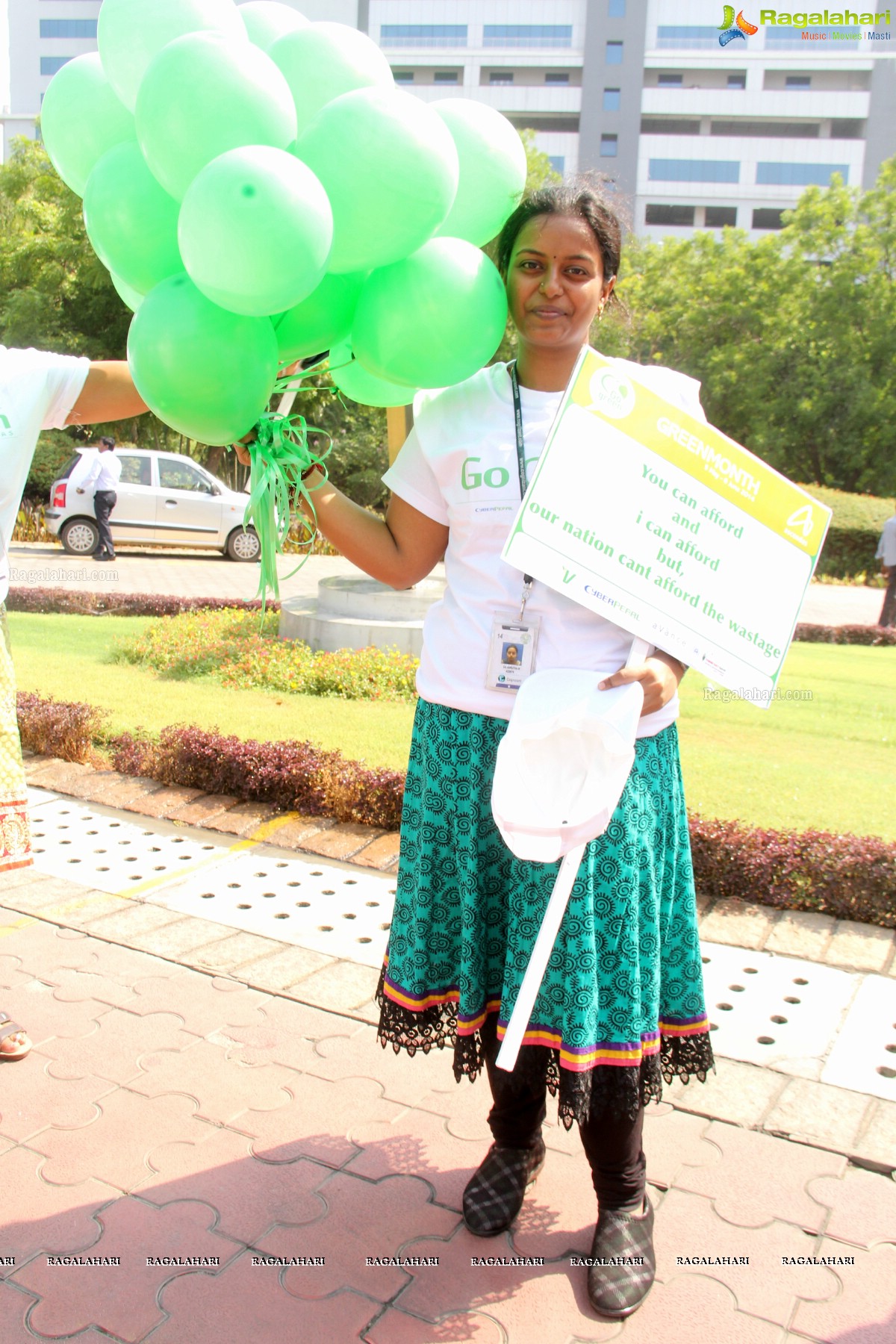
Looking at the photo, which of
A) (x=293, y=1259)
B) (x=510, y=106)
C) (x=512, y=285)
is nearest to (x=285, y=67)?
(x=512, y=285)

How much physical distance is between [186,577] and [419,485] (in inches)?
494

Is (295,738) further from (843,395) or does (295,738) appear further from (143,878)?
(843,395)

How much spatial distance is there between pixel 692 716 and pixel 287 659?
9.11 ft

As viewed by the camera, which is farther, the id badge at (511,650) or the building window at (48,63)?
the building window at (48,63)

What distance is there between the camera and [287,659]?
24.0 feet

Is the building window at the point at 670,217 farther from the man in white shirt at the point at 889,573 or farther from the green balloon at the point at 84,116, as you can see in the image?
the green balloon at the point at 84,116

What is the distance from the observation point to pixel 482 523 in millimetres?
1864

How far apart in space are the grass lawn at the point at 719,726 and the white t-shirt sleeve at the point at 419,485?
2.67m

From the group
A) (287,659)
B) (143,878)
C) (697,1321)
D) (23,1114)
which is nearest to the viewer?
(697,1321)

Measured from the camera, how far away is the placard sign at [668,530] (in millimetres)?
1651

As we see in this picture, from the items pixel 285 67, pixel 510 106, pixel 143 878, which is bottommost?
pixel 143 878

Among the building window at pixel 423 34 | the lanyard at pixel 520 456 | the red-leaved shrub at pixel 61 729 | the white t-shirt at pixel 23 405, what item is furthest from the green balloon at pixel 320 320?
the building window at pixel 423 34

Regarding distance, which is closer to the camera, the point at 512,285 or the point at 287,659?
the point at 512,285

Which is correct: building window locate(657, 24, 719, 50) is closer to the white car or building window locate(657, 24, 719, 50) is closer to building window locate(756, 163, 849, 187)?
building window locate(756, 163, 849, 187)
